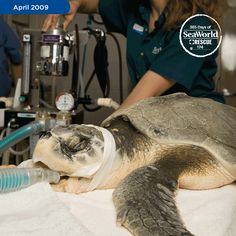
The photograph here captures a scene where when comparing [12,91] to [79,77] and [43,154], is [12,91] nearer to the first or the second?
[79,77]

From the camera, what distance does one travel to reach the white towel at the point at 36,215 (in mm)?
363

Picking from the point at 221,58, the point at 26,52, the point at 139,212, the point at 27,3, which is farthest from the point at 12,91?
the point at 139,212

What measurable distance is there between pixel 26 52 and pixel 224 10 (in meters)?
0.63

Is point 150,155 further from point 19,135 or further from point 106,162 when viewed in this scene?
point 19,135

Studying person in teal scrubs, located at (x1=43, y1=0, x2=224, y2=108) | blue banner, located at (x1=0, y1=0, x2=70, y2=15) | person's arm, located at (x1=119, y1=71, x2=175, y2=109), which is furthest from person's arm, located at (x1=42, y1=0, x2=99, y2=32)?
person's arm, located at (x1=119, y1=71, x2=175, y2=109)

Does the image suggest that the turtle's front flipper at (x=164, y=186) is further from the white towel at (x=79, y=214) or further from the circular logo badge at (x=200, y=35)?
the circular logo badge at (x=200, y=35)

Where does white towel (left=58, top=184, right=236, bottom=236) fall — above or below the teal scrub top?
below

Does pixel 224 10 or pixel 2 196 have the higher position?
pixel 224 10

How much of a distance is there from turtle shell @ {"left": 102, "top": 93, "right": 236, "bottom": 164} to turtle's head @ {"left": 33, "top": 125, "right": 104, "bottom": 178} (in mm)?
136

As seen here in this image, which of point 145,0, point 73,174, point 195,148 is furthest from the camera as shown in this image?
point 145,0

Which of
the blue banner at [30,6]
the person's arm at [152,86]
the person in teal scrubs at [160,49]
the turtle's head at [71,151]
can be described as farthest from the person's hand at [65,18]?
the turtle's head at [71,151]

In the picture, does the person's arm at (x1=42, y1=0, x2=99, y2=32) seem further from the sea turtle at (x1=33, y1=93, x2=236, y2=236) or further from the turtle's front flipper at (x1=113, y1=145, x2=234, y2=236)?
the turtle's front flipper at (x1=113, y1=145, x2=234, y2=236)

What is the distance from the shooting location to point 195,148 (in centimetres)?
62

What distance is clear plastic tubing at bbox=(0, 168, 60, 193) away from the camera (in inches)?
18.2
